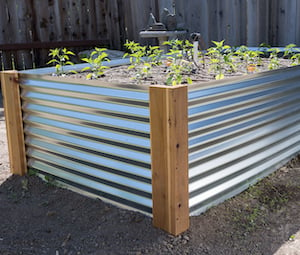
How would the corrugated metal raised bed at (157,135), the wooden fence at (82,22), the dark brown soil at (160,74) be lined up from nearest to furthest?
the corrugated metal raised bed at (157,135), the dark brown soil at (160,74), the wooden fence at (82,22)

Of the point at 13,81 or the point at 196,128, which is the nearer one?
the point at 196,128

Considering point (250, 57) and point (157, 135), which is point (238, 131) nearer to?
point (157, 135)

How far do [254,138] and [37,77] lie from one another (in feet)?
5.77

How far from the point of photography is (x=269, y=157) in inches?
147

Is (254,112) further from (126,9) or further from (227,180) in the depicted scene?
(126,9)

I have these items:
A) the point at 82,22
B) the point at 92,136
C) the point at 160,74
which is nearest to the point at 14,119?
the point at 92,136

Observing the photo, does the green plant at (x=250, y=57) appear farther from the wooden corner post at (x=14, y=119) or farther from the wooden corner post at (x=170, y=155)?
the wooden corner post at (x=14, y=119)

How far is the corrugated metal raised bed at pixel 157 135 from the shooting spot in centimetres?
275

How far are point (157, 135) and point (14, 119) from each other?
1606 mm

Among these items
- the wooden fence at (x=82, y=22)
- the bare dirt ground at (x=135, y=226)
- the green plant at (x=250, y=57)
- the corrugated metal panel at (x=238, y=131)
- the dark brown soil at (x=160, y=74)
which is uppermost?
the wooden fence at (x=82, y=22)

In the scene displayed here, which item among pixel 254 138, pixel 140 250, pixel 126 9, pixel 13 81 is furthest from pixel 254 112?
pixel 126 9

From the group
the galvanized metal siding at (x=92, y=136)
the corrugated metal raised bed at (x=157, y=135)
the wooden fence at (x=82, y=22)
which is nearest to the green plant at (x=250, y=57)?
the corrugated metal raised bed at (x=157, y=135)

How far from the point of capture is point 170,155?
2686 millimetres

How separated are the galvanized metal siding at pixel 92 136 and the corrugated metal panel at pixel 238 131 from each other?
33 cm
